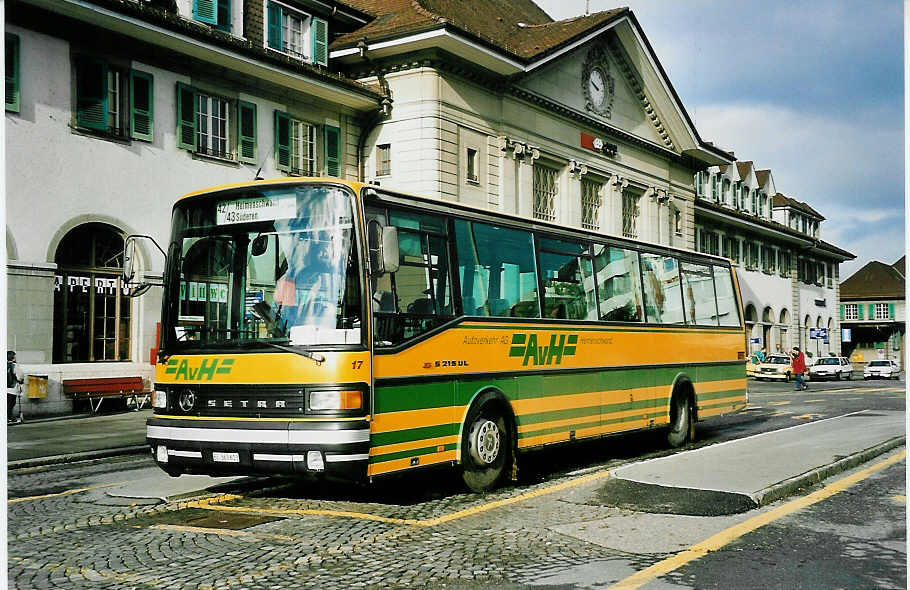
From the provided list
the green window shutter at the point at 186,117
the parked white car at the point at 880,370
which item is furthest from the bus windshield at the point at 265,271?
the parked white car at the point at 880,370

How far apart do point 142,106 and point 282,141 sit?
492 centimetres

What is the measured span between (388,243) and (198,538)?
9.91 ft

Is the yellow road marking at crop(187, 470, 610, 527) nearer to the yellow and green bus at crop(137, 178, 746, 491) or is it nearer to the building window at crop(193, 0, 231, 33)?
the yellow and green bus at crop(137, 178, 746, 491)

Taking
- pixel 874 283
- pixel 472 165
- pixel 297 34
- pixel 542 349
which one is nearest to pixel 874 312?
pixel 874 283

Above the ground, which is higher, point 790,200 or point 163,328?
point 790,200

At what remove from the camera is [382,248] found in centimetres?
897

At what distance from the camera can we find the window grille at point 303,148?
28.4 meters

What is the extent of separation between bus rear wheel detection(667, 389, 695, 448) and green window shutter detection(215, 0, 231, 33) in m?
16.8

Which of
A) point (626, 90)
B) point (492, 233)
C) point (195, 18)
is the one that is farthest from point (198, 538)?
point (626, 90)

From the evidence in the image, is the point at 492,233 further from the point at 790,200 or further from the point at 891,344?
the point at 891,344

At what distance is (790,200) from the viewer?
7025 centimetres

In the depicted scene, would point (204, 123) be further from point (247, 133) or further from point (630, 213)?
point (630, 213)

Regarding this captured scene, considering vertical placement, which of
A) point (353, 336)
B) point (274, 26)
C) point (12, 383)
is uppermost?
point (274, 26)

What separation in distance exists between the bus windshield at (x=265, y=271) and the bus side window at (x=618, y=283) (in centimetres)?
519
